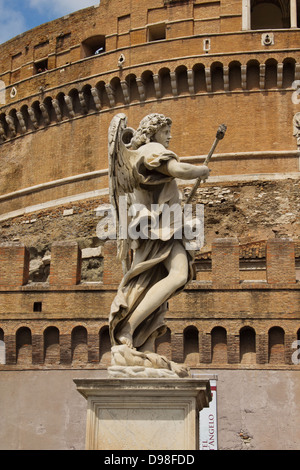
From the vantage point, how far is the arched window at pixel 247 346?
55.5 feet

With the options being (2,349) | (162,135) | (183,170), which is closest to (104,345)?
(2,349)

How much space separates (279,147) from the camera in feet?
83.0

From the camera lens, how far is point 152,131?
711 cm

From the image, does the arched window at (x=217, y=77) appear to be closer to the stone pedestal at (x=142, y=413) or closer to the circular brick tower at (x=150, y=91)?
the circular brick tower at (x=150, y=91)

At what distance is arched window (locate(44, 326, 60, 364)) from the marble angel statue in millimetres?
10712

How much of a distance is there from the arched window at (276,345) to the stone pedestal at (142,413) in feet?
35.6

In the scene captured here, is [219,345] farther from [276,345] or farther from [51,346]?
[51,346]

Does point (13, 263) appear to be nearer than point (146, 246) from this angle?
No

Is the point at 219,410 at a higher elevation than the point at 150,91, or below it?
below

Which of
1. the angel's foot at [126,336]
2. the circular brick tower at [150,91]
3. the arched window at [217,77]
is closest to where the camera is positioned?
the angel's foot at [126,336]

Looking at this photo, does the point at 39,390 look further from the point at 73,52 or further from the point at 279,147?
the point at 73,52

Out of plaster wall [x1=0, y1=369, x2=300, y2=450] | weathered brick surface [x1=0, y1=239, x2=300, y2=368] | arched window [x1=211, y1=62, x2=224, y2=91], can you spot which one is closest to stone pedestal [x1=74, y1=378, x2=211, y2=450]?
plaster wall [x1=0, y1=369, x2=300, y2=450]

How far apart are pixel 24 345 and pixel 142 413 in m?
12.0

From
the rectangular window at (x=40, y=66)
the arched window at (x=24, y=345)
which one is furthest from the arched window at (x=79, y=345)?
the rectangular window at (x=40, y=66)
